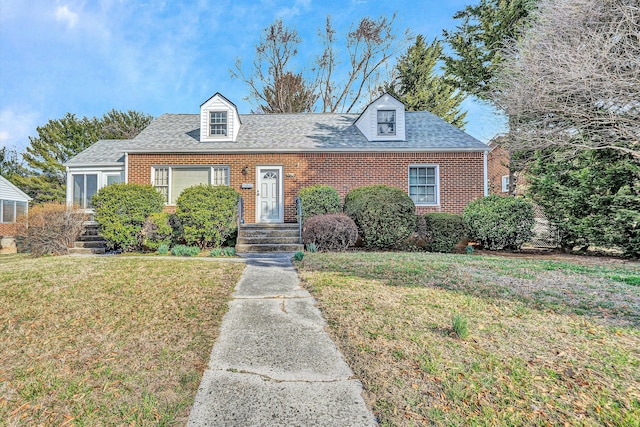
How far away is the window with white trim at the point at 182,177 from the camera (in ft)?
37.7

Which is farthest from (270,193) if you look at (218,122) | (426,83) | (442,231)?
(426,83)

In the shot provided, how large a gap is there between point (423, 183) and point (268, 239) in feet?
21.2

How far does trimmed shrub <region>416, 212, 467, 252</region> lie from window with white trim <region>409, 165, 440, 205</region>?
232 centimetres

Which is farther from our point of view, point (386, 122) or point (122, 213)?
point (386, 122)

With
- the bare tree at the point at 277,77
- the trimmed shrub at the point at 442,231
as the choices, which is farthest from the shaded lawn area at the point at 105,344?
the bare tree at the point at 277,77

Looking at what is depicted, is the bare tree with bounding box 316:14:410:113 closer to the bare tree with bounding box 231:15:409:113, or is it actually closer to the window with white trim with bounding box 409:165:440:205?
the bare tree with bounding box 231:15:409:113

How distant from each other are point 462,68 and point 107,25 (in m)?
16.1

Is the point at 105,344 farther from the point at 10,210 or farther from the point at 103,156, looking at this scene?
the point at 10,210

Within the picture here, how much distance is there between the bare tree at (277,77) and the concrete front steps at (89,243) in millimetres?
15796

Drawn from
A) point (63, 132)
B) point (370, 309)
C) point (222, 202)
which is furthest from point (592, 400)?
point (63, 132)

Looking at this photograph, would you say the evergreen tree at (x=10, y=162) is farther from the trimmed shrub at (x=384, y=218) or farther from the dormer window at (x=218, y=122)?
the trimmed shrub at (x=384, y=218)

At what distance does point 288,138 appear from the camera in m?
12.1

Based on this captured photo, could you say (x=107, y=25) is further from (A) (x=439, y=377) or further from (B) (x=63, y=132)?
(B) (x=63, y=132)

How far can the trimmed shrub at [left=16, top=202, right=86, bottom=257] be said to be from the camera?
8633mm
